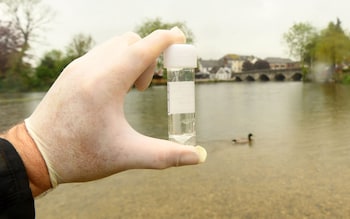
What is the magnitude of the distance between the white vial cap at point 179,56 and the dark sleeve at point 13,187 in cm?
82

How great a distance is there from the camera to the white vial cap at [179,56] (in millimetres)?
1621

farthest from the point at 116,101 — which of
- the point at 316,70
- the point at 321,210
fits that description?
the point at 316,70

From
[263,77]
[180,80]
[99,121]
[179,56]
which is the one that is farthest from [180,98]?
[263,77]

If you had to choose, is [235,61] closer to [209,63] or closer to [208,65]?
[209,63]

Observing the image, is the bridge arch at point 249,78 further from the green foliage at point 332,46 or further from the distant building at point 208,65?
the green foliage at point 332,46

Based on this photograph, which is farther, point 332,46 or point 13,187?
point 332,46

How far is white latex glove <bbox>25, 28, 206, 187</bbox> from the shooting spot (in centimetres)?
143

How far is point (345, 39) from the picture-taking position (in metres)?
46.3

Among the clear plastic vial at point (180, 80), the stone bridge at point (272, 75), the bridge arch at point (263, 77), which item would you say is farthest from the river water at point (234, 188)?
the bridge arch at point (263, 77)

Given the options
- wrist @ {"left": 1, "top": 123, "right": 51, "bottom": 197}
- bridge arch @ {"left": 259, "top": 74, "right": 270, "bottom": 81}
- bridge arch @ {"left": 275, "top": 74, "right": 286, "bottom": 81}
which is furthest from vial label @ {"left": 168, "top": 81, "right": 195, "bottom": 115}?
bridge arch @ {"left": 259, "top": 74, "right": 270, "bottom": 81}

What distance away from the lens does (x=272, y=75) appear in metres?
75.4

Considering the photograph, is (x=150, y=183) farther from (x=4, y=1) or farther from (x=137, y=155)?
(x=4, y=1)

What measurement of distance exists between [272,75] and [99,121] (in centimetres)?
7784

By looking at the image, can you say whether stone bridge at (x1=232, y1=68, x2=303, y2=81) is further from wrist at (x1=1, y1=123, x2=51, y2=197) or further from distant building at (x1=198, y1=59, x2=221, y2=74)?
wrist at (x1=1, y1=123, x2=51, y2=197)
